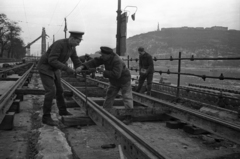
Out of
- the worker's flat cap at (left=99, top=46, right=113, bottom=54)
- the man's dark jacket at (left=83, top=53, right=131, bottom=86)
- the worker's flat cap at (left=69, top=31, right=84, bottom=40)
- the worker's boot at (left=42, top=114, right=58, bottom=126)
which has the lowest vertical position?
the worker's boot at (left=42, top=114, right=58, bottom=126)

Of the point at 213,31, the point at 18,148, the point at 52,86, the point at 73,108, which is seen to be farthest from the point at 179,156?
the point at 213,31

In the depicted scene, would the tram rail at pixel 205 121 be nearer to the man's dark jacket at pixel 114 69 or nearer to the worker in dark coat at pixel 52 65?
the man's dark jacket at pixel 114 69

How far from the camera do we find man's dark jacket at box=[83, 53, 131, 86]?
14.2 feet

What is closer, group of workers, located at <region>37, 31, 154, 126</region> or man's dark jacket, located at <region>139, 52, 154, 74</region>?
group of workers, located at <region>37, 31, 154, 126</region>

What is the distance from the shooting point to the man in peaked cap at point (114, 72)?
4379 millimetres

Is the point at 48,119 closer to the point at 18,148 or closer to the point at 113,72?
the point at 18,148

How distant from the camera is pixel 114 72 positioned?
4332 mm

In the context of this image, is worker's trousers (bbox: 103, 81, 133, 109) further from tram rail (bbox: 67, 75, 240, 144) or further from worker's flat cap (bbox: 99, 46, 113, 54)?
worker's flat cap (bbox: 99, 46, 113, 54)

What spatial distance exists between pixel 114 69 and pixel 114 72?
0.20 ft

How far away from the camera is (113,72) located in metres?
4.33

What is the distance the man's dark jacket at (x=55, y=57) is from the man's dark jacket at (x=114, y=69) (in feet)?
1.78

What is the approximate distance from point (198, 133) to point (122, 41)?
28.3 feet

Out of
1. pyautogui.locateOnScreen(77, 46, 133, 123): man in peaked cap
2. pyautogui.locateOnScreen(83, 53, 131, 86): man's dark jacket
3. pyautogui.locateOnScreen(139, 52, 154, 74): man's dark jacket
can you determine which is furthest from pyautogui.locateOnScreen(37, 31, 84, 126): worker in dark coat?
pyautogui.locateOnScreen(139, 52, 154, 74): man's dark jacket

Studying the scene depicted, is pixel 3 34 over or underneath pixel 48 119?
over
